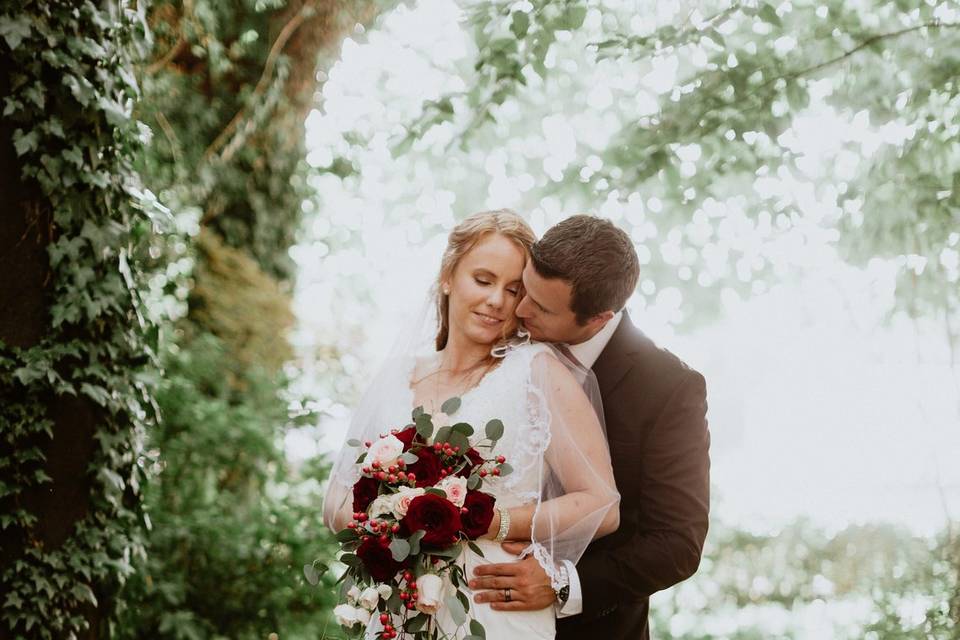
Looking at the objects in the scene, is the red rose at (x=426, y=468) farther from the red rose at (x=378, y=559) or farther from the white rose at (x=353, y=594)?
the white rose at (x=353, y=594)

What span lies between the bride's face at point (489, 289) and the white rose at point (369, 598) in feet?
2.75

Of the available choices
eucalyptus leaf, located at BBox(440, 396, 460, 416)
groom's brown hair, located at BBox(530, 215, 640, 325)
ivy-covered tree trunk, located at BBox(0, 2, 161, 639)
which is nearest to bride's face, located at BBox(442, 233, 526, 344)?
groom's brown hair, located at BBox(530, 215, 640, 325)

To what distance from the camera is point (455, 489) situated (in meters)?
2.27

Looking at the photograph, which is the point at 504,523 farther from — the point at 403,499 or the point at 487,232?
the point at 487,232

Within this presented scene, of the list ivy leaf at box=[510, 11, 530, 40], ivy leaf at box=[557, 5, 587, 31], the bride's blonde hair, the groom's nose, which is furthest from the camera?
ivy leaf at box=[557, 5, 587, 31]

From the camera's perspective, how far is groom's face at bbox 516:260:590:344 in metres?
2.64

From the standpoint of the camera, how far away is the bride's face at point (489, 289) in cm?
278

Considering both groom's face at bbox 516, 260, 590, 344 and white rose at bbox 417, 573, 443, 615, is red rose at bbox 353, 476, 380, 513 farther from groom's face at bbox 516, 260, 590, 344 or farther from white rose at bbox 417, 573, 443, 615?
groom's face at bbox 516, 260, 590, 344

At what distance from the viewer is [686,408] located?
8.92 feet

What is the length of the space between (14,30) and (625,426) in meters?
2.37

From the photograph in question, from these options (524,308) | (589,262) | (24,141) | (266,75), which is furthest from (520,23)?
(266,75)

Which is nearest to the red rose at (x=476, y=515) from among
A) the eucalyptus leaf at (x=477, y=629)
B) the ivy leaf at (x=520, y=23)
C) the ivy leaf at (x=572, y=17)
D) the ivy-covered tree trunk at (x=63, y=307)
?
the eucalyptus leaf at (x=477, y=629)

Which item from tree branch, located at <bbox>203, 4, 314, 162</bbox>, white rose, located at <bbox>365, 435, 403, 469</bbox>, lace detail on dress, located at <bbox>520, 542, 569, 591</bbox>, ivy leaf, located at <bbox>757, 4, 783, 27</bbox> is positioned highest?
tree branch, located at <bbox>203, 4, 314, 162</bbox>

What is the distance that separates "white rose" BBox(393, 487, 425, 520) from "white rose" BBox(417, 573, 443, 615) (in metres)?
0.17
